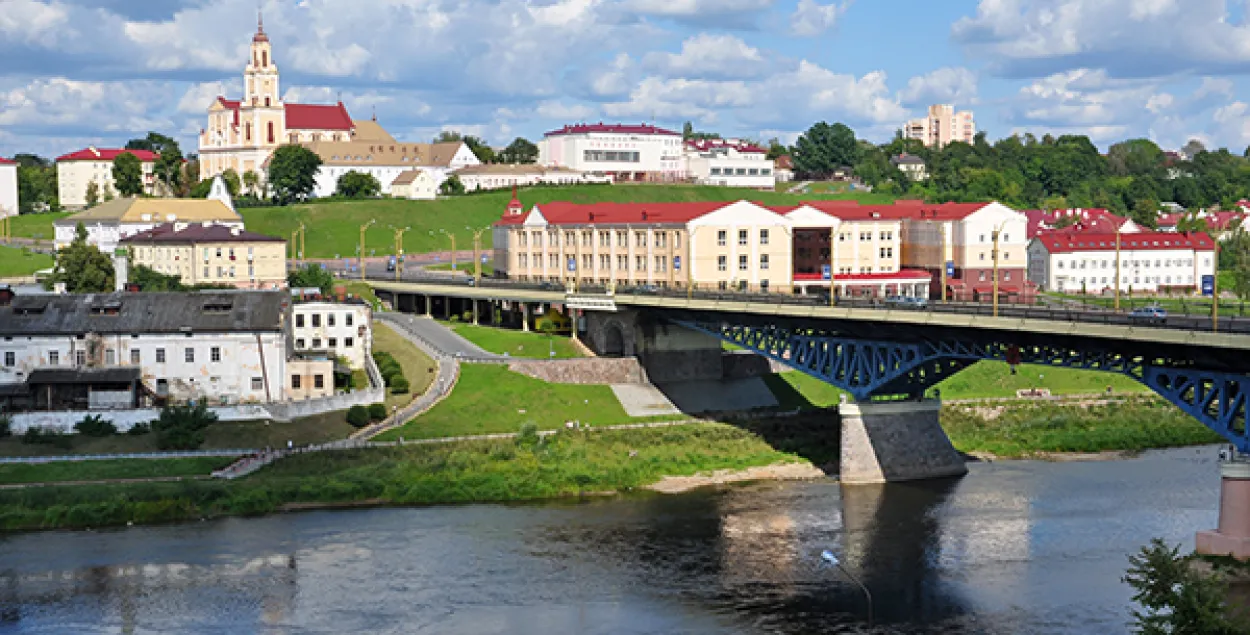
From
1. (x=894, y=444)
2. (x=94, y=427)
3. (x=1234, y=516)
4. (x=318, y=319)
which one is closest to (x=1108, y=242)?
(x=894, y=444)

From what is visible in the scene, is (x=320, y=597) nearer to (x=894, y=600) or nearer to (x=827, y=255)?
(x=894, y=600)

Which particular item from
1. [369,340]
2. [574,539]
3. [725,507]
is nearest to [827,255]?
[369,340]

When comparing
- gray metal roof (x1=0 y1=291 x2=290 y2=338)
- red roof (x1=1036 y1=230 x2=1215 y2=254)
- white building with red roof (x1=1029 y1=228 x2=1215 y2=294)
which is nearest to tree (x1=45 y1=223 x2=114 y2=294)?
gray metal roof (x1=0 y1=291 x2=290 y2=338)

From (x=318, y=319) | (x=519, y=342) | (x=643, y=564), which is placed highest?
(x=318, y=319)

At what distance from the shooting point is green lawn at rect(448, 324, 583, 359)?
108875 millimetres

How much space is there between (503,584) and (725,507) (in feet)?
59.5

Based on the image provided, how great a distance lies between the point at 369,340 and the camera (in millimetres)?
101938

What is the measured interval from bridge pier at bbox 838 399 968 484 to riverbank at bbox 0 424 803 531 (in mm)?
5522

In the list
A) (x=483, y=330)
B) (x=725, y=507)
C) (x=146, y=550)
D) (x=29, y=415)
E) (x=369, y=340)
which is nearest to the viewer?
(x=146, y=550)

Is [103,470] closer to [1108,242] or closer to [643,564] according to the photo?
[643,564]

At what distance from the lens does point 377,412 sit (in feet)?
290

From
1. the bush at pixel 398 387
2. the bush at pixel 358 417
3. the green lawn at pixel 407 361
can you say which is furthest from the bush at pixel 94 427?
the bush at pixel 398 387

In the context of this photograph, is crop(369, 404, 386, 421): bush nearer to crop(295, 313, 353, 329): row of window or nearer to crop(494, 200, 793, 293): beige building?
crop(295, 313, 353, 329): row of window

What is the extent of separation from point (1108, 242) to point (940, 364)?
73096mm
